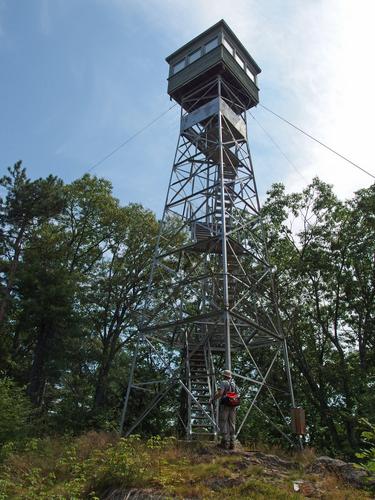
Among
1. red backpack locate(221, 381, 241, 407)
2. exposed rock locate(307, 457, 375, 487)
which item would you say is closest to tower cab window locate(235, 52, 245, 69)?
red backpack locate(221, 381, 241, 407)

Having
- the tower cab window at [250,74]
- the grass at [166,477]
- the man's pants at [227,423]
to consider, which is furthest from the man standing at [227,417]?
the tower cab window at [250,74]

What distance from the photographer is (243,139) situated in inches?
621

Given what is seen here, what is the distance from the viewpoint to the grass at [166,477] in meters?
6.80

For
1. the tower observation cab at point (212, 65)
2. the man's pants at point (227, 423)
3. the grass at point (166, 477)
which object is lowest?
the grass at point (166, 477)

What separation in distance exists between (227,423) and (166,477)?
1.83 meters

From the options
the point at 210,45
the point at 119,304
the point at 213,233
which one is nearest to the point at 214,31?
the point at 210,45

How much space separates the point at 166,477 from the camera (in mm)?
7160

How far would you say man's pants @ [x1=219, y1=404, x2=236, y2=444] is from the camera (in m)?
8.52

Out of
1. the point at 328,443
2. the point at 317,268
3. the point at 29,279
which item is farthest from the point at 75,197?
the point at 328,443

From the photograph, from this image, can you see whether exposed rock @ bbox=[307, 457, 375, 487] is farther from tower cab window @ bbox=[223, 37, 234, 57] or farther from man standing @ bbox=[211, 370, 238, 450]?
tower cab window @ bbox=[223, 37, 234, 57]

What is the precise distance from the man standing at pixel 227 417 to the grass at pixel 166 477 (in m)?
0.35

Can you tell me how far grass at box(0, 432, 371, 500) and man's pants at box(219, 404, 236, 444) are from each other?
0.37 meters

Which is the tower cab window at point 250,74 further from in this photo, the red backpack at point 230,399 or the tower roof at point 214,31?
the red backpack at point 230,399

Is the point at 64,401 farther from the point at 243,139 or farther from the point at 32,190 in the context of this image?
the point at 243,139
